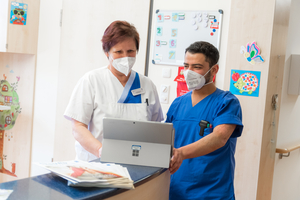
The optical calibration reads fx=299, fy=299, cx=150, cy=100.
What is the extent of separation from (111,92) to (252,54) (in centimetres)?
127

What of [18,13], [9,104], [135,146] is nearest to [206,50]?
[135,146]

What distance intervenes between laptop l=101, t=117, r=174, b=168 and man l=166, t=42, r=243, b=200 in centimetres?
16

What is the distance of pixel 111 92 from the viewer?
5.94 feet

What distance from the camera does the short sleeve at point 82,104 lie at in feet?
5.62

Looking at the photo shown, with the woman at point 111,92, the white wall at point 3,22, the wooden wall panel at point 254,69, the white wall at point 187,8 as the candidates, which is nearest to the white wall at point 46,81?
the white wall at point 3,22

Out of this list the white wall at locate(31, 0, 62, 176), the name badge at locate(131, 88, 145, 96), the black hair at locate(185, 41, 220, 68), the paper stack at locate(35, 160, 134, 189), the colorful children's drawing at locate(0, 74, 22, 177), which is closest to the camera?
the paper stack at locate(35, 160, 134, 189)

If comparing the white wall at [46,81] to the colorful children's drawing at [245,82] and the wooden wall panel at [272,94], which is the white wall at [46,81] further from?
the wooden wall panel at [272,94]

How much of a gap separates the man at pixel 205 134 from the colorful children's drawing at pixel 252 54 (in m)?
0.82

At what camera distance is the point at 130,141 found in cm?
132

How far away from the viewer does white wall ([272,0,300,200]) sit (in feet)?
10.2

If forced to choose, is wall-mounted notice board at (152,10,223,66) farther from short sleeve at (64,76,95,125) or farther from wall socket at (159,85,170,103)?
short sleeve at (64,76,95,125)

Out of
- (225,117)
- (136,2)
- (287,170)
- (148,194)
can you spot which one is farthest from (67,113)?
(287,170)

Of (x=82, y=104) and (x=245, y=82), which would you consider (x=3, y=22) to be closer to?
(x=82, y=104)

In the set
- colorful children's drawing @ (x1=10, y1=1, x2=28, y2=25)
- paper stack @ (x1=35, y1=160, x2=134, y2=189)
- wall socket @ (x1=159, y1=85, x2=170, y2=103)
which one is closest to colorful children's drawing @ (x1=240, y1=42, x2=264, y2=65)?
wall socket @ (x1=159, y1=85, x2=170, y2=103)
